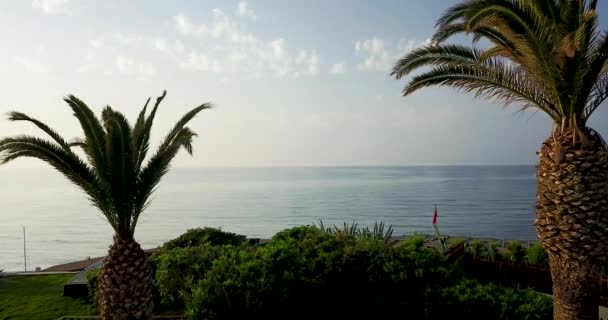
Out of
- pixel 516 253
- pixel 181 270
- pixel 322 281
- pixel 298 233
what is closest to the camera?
pixel 322 281

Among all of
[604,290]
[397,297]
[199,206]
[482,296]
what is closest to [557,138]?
[482,296]

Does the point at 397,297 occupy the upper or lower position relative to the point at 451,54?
lower

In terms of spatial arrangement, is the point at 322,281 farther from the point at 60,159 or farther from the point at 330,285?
the point at 60,159

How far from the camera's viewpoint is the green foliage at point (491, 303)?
10.8m

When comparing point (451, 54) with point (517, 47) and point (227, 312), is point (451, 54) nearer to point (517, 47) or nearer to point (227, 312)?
point (517, 47)

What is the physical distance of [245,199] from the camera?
387ft

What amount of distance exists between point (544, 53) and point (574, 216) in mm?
2990

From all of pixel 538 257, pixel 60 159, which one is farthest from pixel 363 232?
pixel 60 159

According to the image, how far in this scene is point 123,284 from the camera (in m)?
11.1

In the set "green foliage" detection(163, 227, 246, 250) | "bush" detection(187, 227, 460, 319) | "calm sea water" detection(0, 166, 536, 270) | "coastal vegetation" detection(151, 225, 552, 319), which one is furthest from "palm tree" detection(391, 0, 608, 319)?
"calm sea water" detection(0, 166, 536, 270)

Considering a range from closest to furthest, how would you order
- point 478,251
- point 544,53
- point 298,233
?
point 544,53 → point 298,233 → point 478,251

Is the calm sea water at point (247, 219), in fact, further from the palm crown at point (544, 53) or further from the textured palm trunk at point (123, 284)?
the palm crown at point (544, 53)

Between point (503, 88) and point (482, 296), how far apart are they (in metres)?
4.82

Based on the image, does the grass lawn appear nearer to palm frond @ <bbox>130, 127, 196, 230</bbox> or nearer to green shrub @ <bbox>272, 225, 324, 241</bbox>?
palm frond @ <bbox>130, 127, 196, 230</bbox>
